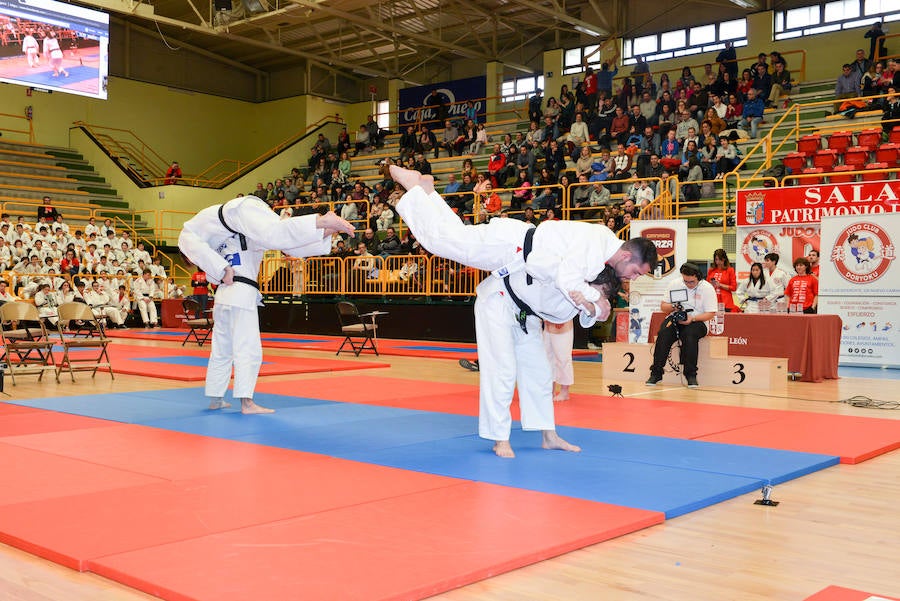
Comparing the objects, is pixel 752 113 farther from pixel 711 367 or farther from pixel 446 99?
pixel 446 99

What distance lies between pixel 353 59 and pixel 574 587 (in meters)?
26.2

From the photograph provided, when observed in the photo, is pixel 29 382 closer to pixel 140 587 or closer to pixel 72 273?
pixel 140 587

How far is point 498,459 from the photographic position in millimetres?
4824

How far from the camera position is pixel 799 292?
1102cm

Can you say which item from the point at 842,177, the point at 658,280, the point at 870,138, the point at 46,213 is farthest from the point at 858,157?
the point at 46,213

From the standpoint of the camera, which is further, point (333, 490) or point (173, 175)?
point (173, 175)

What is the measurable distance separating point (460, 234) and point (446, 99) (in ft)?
70.3

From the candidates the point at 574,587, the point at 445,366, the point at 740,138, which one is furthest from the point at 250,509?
the point at 740,138

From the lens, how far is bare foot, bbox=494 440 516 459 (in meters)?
4.89

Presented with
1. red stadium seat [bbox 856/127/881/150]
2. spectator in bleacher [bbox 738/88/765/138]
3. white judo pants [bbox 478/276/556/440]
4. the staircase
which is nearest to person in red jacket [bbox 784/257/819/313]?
red stadium seat [bbox 856/127/881/150]

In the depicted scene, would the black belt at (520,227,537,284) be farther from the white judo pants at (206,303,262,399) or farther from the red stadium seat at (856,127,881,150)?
the red stadium seat at (856,127,881,150)

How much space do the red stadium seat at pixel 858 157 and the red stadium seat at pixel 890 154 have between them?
0.83ft

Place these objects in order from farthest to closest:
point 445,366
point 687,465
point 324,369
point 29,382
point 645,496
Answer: point 445,366, point 324,369, point 29,382, point 687,465, point 645,496

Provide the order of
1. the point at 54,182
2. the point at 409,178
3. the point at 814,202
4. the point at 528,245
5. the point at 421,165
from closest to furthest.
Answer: the point at 528,245 < the point at 409,178 < the point at 814,202 < the point at 421,165 < the point at 54,182
